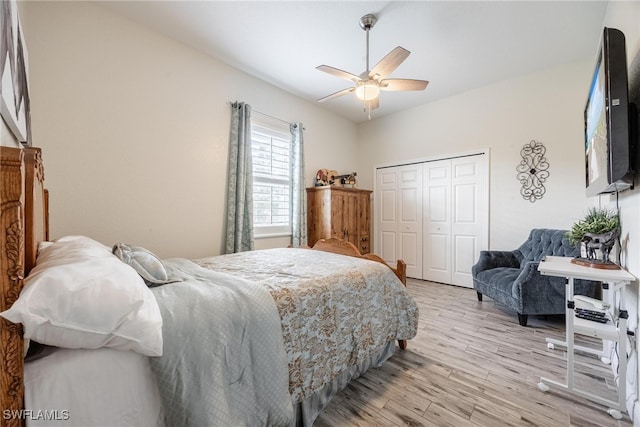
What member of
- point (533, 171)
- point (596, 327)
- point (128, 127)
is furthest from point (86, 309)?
point (533, 171)

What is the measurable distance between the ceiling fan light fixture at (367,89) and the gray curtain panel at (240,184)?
1.57 m

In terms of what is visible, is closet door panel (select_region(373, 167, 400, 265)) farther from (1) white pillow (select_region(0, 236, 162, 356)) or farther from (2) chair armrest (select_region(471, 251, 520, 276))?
(1) white pillow (select_region(0, 236, 162, 356))

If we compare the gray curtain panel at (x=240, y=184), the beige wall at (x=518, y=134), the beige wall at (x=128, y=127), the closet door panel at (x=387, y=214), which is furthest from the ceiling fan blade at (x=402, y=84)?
the closet door panel at (x=387, y=214)

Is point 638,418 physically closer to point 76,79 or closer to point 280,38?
point 280,38

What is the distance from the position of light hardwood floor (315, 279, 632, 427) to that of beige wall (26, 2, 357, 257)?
2.26 m

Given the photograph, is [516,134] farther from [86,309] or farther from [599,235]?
[86,309]

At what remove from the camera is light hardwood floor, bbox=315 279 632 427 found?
1450mm

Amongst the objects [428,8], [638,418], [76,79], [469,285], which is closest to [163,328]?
[638,418]

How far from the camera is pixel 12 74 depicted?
129 cm

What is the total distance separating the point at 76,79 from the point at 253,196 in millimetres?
1962

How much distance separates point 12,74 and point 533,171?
4.77 metres

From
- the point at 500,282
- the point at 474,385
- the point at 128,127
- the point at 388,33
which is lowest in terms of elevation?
the point at 474,385

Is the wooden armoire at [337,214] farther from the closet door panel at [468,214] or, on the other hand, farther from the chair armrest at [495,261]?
the chair armrest at [495,261]

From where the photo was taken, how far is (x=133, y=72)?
2.54 m
